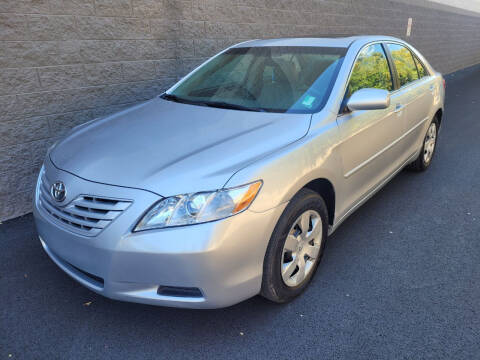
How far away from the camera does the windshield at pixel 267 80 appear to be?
3.00 m

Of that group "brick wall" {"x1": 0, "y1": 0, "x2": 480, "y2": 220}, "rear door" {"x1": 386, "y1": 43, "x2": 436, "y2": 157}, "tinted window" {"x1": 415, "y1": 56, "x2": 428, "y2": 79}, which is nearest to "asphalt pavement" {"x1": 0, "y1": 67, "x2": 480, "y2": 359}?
"brick wall" {"x1": 0, "y1": 0, "x2": 480, "y2": 220}

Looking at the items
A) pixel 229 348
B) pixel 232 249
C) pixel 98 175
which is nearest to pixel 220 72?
pixel 98 175

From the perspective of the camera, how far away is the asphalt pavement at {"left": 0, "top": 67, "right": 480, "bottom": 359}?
233 centimetres

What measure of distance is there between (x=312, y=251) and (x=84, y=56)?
311 cm

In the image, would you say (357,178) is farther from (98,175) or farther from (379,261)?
(98,175)

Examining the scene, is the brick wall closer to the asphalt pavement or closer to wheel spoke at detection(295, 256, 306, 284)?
the asphalt pavement

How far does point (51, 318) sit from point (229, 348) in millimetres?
1153

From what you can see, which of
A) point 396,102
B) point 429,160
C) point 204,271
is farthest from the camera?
point 429,160

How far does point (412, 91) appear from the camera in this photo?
4.13 m

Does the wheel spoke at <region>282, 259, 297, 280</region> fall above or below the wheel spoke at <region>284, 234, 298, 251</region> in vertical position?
below

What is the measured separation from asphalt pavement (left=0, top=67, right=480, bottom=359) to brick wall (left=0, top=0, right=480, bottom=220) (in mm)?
887

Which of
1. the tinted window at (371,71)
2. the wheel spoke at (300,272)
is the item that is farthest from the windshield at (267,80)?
the wheel spoke at (300,272)

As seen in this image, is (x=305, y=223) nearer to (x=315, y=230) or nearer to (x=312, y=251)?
(x=315, y=230)

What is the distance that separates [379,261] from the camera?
3168 mm
